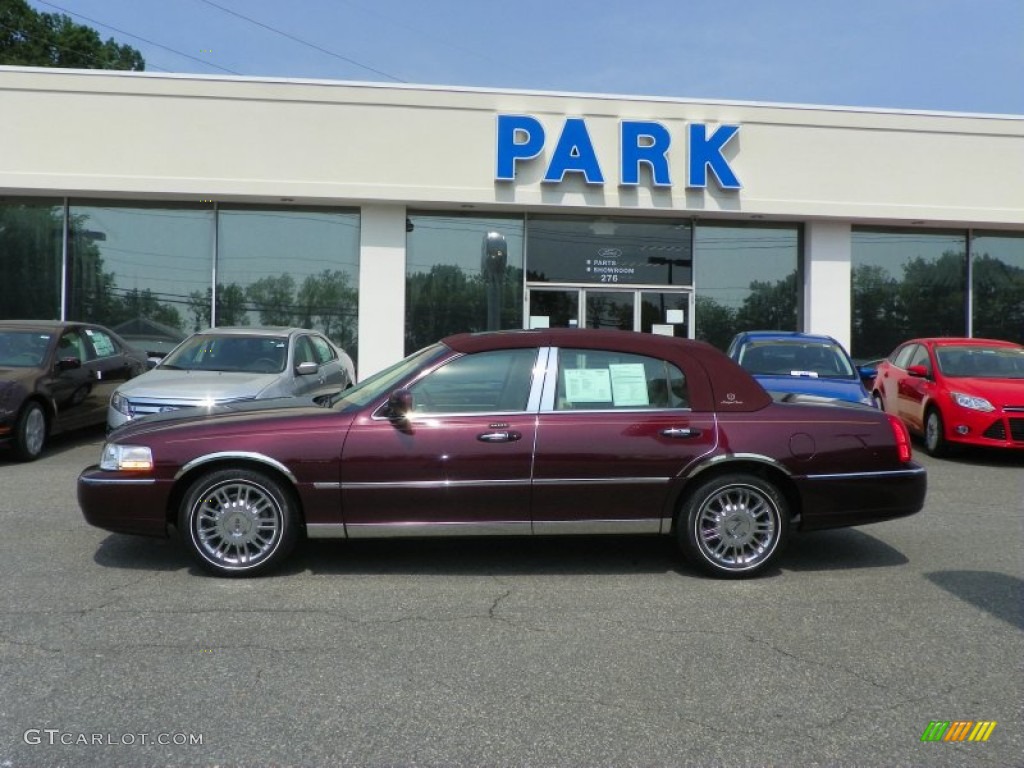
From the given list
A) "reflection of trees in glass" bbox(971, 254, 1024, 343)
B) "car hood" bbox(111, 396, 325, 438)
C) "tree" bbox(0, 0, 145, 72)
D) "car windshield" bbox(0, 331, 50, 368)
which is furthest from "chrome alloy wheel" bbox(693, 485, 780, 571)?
"tree" bbox(0, 0, 145, 72)

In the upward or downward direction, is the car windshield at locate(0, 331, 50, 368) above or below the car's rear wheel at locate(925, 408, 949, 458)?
above

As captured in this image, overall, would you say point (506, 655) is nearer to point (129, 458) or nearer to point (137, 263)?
point (129, 458)

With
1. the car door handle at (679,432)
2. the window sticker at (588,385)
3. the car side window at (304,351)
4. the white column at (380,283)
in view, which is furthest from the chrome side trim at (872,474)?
the white column at (380,283)

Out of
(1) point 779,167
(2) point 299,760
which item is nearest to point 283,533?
(2) point 299,760

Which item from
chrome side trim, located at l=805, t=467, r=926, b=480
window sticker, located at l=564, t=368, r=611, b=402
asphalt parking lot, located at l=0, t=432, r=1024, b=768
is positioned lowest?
asphalt parking lot, located at l=0, t=432, r=1024, b=768

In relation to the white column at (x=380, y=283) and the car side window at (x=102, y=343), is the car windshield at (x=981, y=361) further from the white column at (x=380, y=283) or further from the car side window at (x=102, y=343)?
the car side window at (x=102, y=343)

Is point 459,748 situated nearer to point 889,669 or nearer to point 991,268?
point 889,669

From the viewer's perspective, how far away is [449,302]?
1619 centimetres

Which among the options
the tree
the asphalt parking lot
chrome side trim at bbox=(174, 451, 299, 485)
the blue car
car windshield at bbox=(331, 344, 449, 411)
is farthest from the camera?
the tree

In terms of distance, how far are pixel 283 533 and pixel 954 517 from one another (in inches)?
216

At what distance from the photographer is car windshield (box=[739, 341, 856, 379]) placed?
35.4ft

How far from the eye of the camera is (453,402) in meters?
5.64

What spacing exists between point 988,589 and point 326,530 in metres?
3.98

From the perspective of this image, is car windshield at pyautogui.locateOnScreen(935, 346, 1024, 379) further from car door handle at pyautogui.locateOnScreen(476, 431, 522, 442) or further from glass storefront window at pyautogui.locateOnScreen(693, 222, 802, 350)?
car door handle at pyautogui.locateOnScreen(476, 431, 522, 442)
